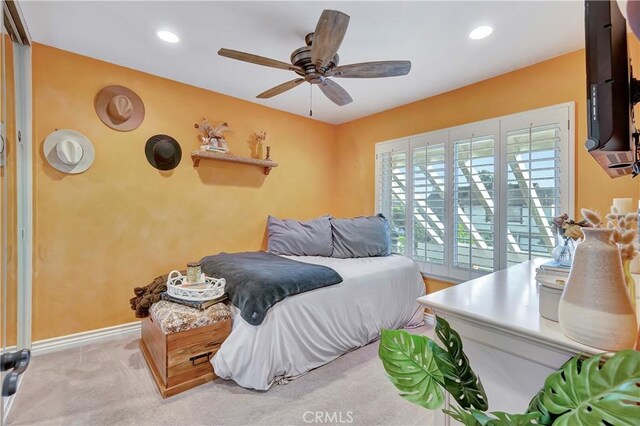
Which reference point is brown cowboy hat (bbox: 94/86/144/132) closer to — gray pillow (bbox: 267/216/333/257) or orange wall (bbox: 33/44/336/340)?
orange wall (bbox: 33/44/336/340)

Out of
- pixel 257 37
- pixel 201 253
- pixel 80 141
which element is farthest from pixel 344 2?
pixel 201 253

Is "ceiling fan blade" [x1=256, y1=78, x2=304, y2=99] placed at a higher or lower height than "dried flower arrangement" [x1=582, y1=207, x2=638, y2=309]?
higher

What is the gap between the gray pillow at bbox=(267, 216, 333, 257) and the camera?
3.35m

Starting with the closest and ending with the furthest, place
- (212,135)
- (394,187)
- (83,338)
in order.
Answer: (83,338) → (212,135) → (394,187)

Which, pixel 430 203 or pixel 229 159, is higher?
pixel 229 159

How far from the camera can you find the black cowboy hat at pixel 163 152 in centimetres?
285

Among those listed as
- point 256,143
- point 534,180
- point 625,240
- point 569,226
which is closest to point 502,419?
point 625,240

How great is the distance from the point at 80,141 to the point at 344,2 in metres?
2.42

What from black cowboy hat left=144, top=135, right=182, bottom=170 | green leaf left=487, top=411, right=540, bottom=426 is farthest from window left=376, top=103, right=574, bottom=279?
black cowboy hat left=144, top=135, right=182, bottom=170

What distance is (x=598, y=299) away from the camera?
27.7 inches

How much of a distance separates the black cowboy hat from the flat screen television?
3.11 metres

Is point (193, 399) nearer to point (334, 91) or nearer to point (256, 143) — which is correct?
point (334, 91)

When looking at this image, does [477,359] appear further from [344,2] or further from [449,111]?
[449,111]

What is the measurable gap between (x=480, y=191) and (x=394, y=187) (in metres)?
1.03
